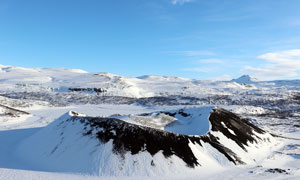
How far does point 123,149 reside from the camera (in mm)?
19359

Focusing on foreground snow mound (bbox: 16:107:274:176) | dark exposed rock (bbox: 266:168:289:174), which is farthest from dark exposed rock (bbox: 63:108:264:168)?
dark exposed rock (bbox: 266:168:289:174)

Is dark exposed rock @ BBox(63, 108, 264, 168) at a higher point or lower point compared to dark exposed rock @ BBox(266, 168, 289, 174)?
higher

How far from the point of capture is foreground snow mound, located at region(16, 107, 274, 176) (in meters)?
18.3

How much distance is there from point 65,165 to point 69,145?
2.34 meters

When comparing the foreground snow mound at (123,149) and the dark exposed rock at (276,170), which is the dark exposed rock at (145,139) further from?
the dark exposed rock at (276,170)

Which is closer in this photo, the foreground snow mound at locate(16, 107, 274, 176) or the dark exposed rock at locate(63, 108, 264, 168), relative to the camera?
the foreground snow mound at locate(16, 107, 274, 176)

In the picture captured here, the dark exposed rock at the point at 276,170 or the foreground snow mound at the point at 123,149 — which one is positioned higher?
the foreground snow mound at the point at 123,149

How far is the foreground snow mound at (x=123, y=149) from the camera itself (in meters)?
18.3

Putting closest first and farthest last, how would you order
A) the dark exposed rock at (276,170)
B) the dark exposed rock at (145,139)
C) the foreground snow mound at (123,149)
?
the foreground snow mound at (123,149)
the dark exposed rock at (276,170)
the dark exposed rock at (145,139)

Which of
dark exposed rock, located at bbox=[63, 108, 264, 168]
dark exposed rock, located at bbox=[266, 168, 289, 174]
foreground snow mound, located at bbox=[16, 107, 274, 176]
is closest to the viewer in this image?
foreground snow mound, located at bbox=[16, 107, 274, 176]

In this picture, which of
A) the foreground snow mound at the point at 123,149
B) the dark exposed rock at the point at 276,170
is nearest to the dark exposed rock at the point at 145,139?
the foreground snow mound at the point at 123,149

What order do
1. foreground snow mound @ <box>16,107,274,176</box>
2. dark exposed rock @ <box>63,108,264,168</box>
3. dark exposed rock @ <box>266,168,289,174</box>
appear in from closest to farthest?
foreground snow mound @ <box>16,107,274,176</box>, dark exposed rock @ <box>266,168,289,174</box>, dark exposed rock @ <box>63,108,264,168</box>

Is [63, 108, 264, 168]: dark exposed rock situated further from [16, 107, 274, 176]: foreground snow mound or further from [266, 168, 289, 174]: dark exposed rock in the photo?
[266, 168, 289, 174]: dark exposed rock

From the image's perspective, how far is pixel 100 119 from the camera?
74.2ft
